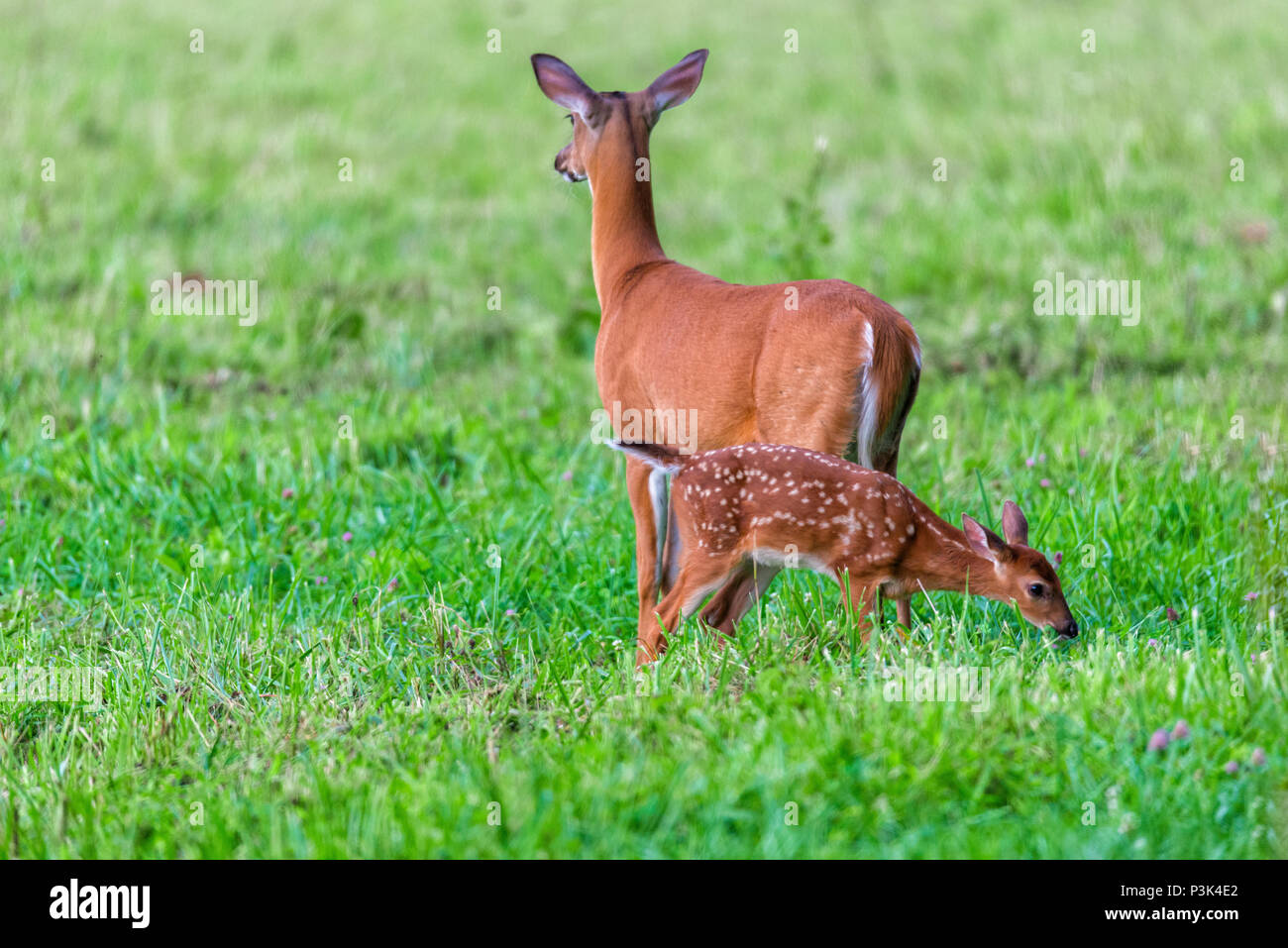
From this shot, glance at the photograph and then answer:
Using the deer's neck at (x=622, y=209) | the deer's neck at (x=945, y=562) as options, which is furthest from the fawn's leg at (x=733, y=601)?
the deer's neck at (x=622, y=209)

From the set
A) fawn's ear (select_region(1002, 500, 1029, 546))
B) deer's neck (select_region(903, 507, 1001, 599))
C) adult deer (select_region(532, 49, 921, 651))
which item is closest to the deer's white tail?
adult deer (select_region(532, 49, 921, 651))

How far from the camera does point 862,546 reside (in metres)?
4.45

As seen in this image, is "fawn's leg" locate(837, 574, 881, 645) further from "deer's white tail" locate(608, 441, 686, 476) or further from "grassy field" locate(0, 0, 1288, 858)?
"deer's white tail" locate(608, 441, 686, 476)

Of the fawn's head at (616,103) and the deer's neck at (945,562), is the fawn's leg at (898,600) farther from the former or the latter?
the fawn's head at (616,103)

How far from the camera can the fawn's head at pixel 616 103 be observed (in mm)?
5117

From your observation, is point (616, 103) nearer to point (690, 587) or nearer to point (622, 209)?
point (622, 209)

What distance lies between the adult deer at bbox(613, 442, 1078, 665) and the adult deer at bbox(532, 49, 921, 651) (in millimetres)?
183

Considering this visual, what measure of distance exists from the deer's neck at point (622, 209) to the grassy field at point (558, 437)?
1073 millimetres

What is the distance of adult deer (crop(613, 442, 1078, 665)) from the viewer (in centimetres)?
437

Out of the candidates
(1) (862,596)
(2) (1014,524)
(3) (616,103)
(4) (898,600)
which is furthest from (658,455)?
(3) (616,103)

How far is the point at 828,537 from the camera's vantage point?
174 inches

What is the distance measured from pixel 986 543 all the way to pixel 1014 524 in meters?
0.22
